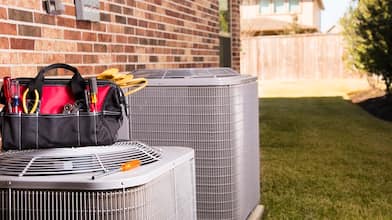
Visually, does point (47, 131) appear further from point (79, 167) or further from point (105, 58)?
point (105, 58)

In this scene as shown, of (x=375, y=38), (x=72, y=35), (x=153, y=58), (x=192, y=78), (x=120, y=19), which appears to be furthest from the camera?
(x=375, y=38)

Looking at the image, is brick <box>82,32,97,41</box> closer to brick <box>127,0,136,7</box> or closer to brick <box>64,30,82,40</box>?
brick <box>64,30,82,40</box>

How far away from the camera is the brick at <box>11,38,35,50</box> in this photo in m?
2.76

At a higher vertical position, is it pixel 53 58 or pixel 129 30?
pixel 129 30

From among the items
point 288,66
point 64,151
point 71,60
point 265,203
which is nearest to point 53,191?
point 64,151

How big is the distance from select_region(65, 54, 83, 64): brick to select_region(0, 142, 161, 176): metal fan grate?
1.21 m

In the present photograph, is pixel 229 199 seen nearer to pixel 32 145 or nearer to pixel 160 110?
pixel 160 110

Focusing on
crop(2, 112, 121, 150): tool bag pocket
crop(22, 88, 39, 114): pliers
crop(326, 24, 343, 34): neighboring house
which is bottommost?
crop(2, 112, 121, 150): tool bag pocket

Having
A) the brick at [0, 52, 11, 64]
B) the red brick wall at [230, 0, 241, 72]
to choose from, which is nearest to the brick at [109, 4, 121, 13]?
the brick at [0, 52, 11, 64]

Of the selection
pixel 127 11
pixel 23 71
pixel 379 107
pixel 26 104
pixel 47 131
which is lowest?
pixel 379 107

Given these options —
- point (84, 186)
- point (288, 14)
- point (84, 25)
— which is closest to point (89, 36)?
point (84, 25)

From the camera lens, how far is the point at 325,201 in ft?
15.2

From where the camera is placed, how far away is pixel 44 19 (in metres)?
3.03

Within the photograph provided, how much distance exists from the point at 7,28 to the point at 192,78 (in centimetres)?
109
